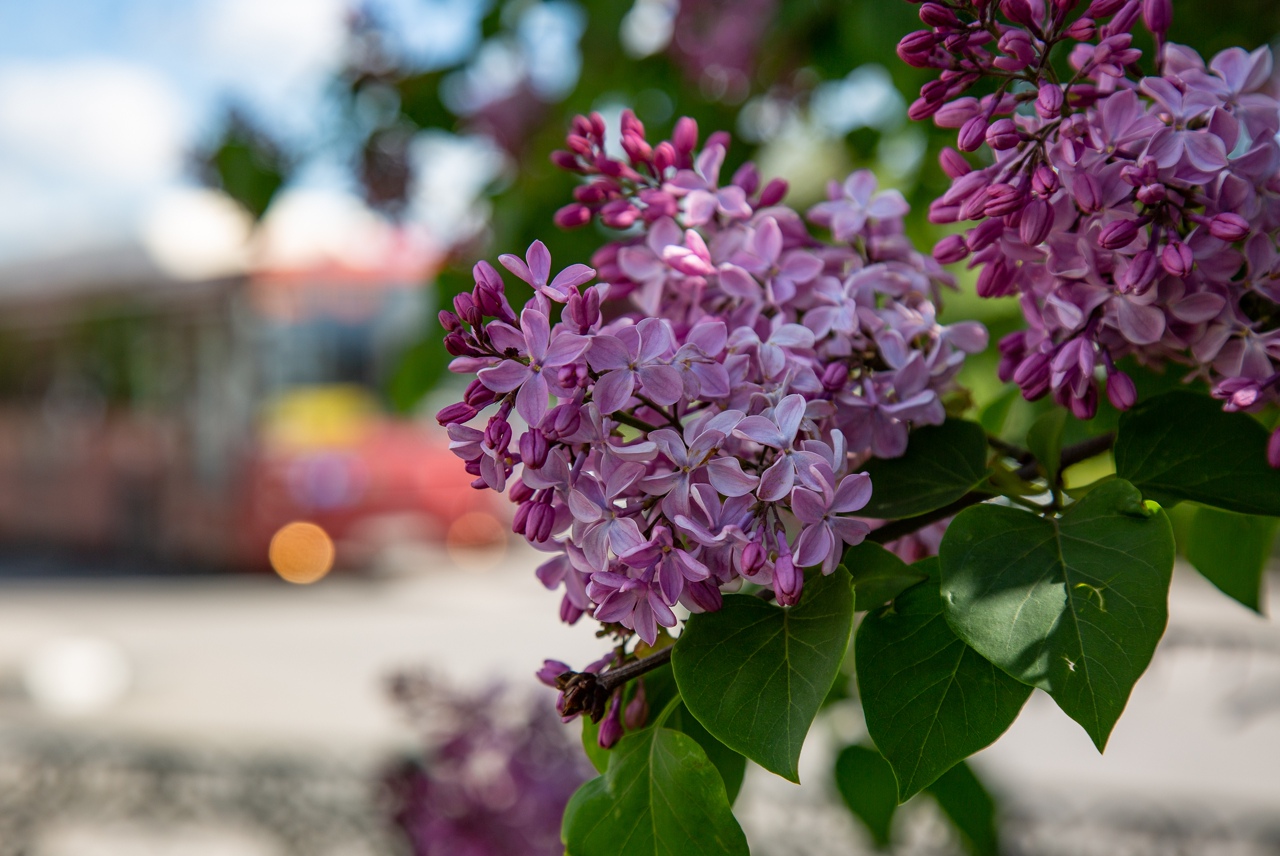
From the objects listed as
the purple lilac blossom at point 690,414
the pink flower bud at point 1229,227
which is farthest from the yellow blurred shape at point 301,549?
the pink flower bud at point 1229,227

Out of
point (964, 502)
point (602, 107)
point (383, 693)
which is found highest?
point (602, 107)

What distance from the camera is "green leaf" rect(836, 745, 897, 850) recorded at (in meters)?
0.85

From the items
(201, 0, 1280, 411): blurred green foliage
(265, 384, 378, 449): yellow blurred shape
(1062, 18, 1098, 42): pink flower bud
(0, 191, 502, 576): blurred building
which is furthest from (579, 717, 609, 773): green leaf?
(265, 384, 378, 449): yellow blurred shape

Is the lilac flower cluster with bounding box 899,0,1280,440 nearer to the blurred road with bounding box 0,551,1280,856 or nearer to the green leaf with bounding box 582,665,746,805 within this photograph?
the green leaf with bounding box 582,665,746,805

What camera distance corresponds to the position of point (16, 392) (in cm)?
923

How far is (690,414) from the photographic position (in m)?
0.45

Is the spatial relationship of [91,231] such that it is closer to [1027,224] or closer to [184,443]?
[184,443]

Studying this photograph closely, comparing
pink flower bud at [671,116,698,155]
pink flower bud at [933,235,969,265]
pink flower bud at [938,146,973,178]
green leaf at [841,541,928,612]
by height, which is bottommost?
green leaf at [841,541,928,612]

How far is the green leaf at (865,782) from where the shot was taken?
85 cm

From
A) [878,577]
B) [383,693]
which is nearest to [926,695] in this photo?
→ [878,577]

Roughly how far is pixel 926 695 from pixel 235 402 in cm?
787

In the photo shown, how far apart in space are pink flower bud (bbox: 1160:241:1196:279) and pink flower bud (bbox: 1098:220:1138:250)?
1cm

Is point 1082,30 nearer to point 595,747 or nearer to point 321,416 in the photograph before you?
point 595,747

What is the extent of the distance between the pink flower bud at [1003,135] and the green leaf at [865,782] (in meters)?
0.54
